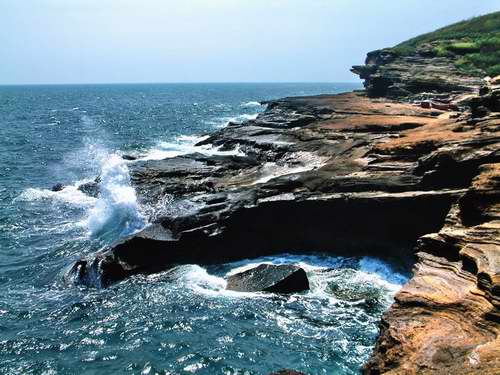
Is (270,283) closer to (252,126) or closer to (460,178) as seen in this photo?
(460,178)

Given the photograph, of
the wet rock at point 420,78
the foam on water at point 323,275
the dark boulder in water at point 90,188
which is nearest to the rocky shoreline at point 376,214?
the foam on water at point 323,275

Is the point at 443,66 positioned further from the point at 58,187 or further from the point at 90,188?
the point at 58,187

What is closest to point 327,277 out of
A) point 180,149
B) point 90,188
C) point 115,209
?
point 115,209

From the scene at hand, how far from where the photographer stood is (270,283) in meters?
21.4

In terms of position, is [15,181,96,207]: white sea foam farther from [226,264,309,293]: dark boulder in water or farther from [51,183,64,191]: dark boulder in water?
[226,264,309,293]: dark boulder in water

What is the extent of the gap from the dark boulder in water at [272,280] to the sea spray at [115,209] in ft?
30.2

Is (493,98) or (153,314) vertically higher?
(493,98)

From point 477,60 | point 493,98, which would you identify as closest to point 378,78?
point 477,60

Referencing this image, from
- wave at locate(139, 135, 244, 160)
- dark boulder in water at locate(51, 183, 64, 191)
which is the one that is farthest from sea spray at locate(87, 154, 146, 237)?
wave at locate(139, 135, 244, 160)

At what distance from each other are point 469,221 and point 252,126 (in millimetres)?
35409

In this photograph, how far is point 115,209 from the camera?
31.4m

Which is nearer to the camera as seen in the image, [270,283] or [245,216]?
[270,283]

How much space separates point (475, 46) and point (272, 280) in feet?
227

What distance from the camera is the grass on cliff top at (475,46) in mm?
68250
